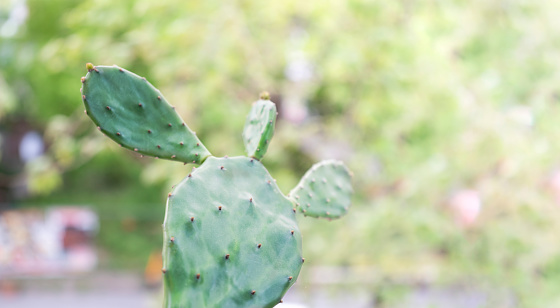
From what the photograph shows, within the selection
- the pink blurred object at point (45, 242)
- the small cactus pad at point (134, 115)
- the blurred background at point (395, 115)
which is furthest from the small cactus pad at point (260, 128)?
the pink blurred object at point (45, 242)

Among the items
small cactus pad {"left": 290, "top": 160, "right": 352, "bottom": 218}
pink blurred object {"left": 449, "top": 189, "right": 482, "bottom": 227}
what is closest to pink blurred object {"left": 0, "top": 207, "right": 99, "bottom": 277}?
pink blurred object {"left": 449, "top": 189, "right": 482, "bottom": 227}

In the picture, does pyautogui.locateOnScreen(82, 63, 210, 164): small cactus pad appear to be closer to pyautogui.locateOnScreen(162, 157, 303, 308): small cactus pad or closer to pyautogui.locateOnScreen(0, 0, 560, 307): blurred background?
pyautogui.locateOnScreen(162, 157, 303, 308): small cactus pad

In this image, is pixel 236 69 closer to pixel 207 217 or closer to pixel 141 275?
pixel 207 217

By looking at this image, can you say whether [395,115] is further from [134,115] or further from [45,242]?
[45,242]

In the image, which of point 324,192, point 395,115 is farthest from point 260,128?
point 395,115

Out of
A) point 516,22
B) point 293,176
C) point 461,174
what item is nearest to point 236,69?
point 293,176
